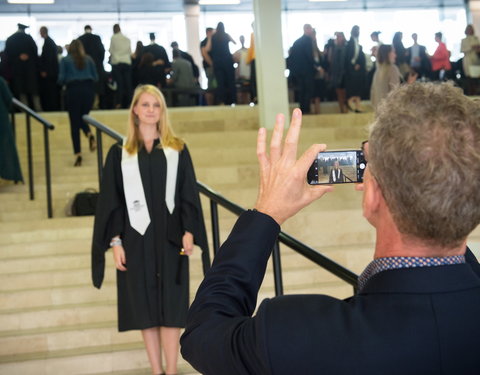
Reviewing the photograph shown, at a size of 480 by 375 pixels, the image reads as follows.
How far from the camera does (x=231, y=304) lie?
1111 millimetres

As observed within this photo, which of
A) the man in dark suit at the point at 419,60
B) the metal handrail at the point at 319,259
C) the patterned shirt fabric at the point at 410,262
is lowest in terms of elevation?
the metal handrail at the point at 319,259

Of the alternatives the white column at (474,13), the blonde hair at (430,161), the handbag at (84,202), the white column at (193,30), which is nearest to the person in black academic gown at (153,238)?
the handbag at (84,202)

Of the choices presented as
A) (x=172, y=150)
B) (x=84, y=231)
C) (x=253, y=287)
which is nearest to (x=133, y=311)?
(x=172, y=150)

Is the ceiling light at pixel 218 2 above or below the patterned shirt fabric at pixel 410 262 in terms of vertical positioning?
above

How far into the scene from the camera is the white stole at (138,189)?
3.82 meters

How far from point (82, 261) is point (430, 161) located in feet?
15.3

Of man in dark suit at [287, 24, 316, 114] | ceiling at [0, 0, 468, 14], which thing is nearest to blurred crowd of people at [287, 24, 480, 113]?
man in dark suit at [287, 24, 316, 114]

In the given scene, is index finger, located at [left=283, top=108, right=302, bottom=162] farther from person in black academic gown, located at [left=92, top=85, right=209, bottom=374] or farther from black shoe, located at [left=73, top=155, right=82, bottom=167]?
black shoe, located at [left=73, top=155, right=82, bottom=167]

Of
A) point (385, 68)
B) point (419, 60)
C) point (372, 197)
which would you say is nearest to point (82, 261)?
point (372, 197)

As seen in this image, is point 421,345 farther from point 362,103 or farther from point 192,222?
point 362,103

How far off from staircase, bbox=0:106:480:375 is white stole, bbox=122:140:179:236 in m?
0.89

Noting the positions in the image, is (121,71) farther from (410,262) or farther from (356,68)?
(410,262)

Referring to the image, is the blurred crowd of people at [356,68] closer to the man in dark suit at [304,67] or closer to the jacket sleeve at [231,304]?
the man in dark suit at [304,67]

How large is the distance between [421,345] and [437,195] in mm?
202
